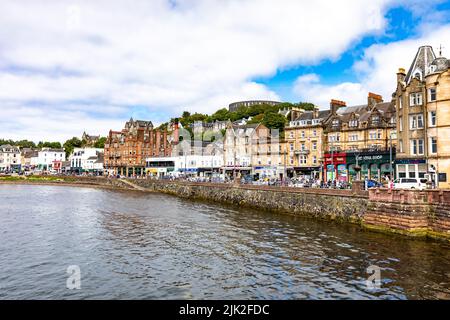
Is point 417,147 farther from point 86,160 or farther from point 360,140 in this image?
point 86,160

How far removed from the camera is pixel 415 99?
1533 inches

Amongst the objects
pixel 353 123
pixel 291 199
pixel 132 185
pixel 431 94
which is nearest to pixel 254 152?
pixel 353 123

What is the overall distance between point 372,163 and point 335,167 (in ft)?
25.4

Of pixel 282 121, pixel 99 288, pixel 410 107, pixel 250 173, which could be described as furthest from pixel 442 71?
pixel 282 121

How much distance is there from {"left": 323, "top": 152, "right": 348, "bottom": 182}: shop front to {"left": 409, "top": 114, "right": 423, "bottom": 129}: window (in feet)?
58.2

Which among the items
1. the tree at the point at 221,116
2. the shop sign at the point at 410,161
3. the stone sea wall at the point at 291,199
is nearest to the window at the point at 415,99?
the shop sign at the point at 410,161

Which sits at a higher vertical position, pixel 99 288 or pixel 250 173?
pixel 250 173

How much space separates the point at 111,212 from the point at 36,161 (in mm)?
135419

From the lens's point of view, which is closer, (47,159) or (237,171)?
(237,171)

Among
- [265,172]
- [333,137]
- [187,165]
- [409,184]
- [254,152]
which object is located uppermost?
[333,137]

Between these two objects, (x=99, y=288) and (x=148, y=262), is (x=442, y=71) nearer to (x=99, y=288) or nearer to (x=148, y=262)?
(x=148, y=262)

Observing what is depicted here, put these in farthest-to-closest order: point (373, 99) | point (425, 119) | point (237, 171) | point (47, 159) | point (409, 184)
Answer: point (47, 159), point (237, 171), point (373, 99), point (425, 119), point (409, 184)

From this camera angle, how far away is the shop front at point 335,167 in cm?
5853

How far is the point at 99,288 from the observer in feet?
52.7
